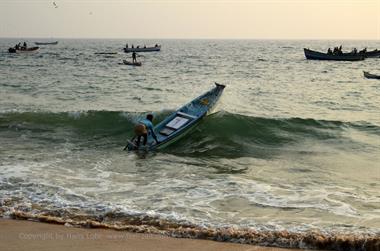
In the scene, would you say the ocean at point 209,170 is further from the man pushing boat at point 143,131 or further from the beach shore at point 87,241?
the man pushing boat at point 143,131

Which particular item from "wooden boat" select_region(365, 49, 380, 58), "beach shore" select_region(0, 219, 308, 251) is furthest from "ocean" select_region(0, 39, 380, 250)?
"wooden boat" select_region(365, 49, 380, 58)

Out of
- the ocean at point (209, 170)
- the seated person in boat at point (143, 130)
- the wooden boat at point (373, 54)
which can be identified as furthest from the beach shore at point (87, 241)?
the wooden boat at point (373, 54)

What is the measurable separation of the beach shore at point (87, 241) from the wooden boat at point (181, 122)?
6.88 m

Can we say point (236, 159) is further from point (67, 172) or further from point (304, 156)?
point (67, 172)

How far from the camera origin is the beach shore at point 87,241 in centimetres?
577

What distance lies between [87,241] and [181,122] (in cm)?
927

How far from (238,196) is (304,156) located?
485 centimetres

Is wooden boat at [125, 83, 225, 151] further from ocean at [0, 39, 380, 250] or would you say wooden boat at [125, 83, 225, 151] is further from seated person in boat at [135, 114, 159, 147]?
ocean at [0, 39, 380, 250]

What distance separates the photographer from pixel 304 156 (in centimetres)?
1314

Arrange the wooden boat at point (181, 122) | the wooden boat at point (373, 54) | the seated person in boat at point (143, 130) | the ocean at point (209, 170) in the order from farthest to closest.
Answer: the wooden boat at point (373, 54), the wooden boat at point (181, 122), the seated person in boat at point (143, 130), the ocean at point (209, 170)

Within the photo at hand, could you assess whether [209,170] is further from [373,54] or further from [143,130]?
[373,54]

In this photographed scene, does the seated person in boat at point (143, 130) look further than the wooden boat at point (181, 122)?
No

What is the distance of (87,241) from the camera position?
5.98 metres

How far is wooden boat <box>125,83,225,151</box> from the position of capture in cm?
1354
